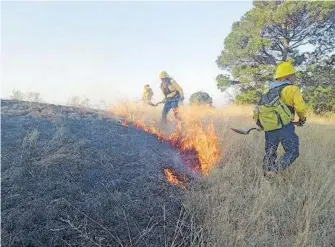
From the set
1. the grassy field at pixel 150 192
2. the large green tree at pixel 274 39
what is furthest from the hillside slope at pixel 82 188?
the large green tree at pixel 274 39

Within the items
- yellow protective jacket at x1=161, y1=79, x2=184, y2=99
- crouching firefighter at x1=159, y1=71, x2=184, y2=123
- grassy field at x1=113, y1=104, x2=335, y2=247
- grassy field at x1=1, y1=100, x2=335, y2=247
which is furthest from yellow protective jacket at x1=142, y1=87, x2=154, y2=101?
grassy field at x1=113, y1=104, x2=335, y2=247

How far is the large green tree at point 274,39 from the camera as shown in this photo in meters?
Result: 15.9

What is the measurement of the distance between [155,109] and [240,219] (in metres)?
8.53

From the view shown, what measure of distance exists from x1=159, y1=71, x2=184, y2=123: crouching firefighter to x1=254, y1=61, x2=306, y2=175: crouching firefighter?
3948mm

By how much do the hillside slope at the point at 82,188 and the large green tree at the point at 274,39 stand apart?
439 inches

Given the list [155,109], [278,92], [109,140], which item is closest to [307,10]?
Result: [155,109]

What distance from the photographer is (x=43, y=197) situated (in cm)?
393

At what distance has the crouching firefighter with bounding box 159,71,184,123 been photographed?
9227 mm

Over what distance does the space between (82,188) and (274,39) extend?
15.1 metres

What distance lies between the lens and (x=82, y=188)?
4219 mm

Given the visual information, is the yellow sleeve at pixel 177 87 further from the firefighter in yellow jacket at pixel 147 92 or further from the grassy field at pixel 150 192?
the firefighter in yellow jacket at pixel 147 92

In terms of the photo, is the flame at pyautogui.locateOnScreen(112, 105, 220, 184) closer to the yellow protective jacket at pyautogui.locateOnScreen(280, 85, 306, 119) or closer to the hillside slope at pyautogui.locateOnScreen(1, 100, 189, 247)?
the hillside slope at pyautogui.locateOnScreen(1, 100, 189, 247)

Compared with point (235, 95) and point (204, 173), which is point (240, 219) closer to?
point (204, 173)

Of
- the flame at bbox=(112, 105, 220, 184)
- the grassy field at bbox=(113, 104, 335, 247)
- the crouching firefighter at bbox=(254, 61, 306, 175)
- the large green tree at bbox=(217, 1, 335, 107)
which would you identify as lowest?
the grassy field at bbox=(113, 104, 335, 247)
